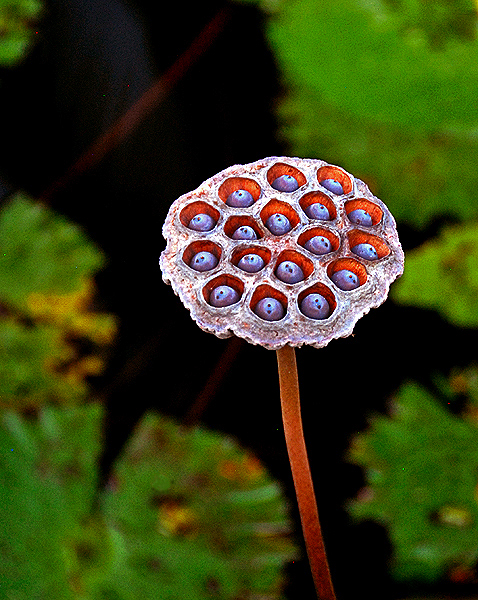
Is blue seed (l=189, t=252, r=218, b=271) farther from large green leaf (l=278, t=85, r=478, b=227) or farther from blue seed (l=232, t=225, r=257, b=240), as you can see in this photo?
large green leaf (l=278, t=85, r=478, b=227)

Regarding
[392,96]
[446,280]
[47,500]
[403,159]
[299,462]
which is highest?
[392,96]

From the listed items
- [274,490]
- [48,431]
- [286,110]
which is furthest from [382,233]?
[286,110]

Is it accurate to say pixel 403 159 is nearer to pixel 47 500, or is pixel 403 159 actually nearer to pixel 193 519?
pixel 193 519

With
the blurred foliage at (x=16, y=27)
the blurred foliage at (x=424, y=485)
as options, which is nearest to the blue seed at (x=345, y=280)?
the blurred foliage at (x=424, y=485)

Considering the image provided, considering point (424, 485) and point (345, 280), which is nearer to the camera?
point (345, 280)

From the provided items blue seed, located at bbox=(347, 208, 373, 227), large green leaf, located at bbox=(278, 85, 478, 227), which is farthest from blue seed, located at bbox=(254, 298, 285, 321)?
large green leaf, located at bbox=(278, 85, 478, 227)

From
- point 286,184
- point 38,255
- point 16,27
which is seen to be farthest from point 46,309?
point 286,184
